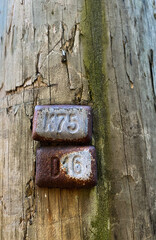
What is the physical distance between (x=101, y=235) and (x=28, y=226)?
28 centimetres

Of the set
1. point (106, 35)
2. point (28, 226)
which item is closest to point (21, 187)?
point (28, 226)

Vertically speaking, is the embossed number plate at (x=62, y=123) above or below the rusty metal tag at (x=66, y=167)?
above

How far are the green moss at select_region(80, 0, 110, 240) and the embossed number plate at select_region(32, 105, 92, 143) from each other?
6cm

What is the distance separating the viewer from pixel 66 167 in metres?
0.93

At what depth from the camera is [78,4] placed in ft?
3.75

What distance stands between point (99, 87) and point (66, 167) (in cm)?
37

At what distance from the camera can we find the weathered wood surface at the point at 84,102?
94cm

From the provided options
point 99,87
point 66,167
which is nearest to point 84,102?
point 99,87

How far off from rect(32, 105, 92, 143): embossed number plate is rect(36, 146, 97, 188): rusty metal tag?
47 millimetres

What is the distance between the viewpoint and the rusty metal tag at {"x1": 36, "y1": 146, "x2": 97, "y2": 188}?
916 millimetres

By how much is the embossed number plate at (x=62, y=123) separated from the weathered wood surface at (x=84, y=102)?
0.18 feet

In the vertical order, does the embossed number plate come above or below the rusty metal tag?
above

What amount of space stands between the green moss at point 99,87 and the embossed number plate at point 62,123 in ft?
0.19

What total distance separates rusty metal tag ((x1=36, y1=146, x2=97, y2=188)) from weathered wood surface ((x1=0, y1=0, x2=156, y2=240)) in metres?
0.05
